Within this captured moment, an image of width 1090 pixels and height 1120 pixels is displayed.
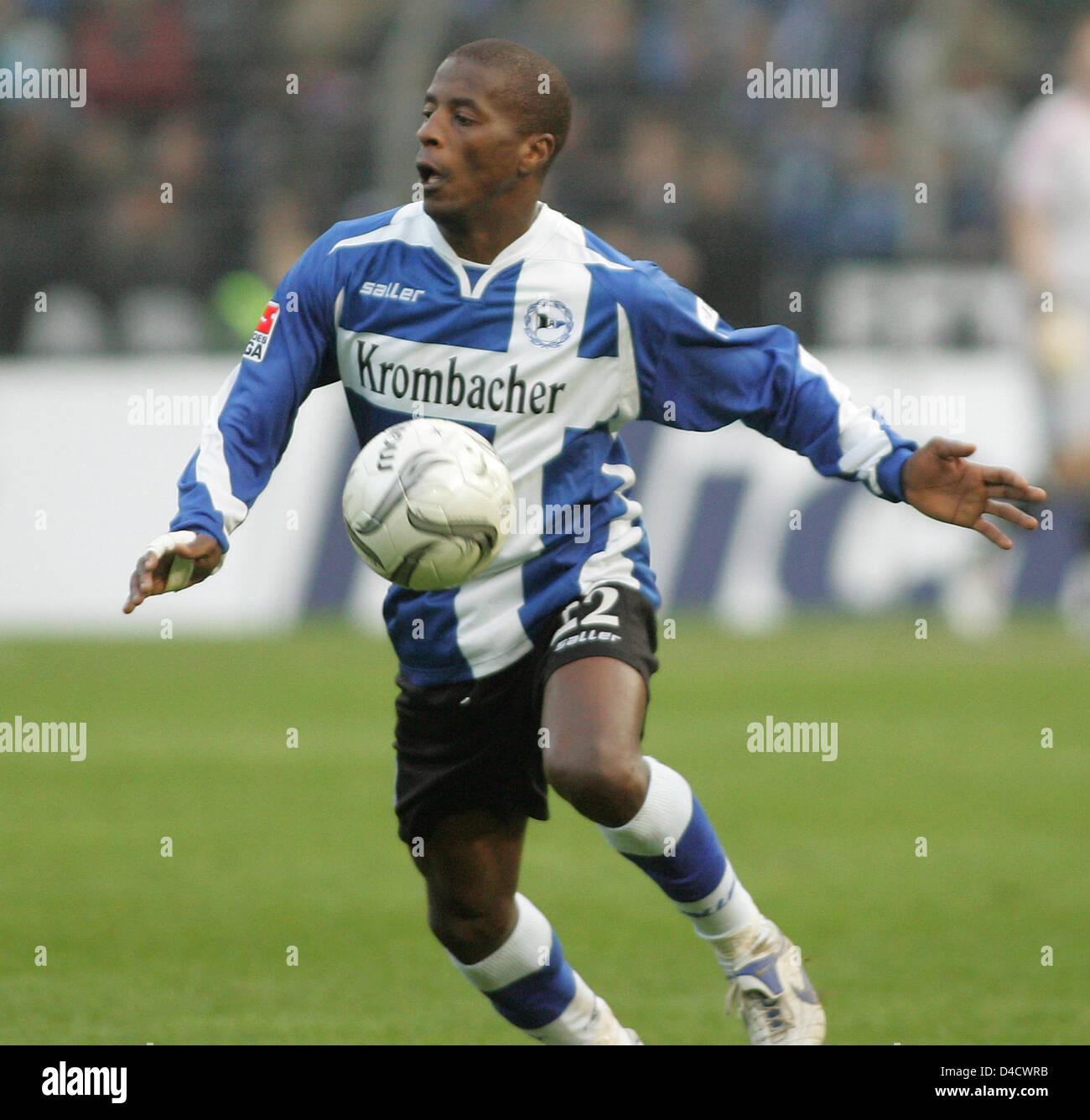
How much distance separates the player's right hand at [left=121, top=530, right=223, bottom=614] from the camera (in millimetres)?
3943

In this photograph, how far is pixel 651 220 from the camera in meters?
14.0

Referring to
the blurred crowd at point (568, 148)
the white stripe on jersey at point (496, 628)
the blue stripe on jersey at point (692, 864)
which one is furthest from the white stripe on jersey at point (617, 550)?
the blurred crowd at point (568, 148)

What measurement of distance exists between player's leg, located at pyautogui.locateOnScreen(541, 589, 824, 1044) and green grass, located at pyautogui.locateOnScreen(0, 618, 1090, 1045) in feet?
1.75

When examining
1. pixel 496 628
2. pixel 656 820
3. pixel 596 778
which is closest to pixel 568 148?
pixel 496 628

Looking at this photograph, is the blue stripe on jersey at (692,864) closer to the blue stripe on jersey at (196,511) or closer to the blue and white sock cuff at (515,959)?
the blue and white sock cuff at (515,959)

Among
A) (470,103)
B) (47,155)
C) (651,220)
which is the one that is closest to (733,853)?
(470,103)

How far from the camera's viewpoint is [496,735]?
445 cm

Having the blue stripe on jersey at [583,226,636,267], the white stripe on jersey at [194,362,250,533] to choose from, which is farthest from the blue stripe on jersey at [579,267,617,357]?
the white stripe on jersey at [194,362,250,533]

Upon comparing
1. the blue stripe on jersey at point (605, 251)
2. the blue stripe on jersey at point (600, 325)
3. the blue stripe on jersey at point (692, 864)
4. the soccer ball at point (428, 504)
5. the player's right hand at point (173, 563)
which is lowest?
the blue stripe on jersey at point (692, 864)

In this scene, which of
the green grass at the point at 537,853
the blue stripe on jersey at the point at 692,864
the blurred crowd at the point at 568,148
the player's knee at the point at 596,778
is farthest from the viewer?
the blurred crowd at the point at 568,148

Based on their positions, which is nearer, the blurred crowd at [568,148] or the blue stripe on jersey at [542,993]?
the blue stripe on jersey at [542,993]

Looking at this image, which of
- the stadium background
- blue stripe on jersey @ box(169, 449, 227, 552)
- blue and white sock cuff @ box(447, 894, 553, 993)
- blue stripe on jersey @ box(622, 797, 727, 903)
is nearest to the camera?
blue stripe on jersey @ box(169, 449, 227, 552)

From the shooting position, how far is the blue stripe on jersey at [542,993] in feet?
14.9

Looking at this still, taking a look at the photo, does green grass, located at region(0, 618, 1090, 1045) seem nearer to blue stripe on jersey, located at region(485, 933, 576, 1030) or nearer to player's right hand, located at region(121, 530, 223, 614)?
blue stripe on jersey, located at region(485, 933, 576, 1030)
